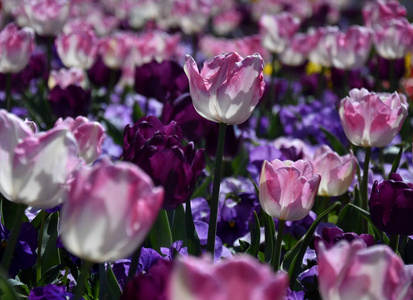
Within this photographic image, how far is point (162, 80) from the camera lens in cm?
239

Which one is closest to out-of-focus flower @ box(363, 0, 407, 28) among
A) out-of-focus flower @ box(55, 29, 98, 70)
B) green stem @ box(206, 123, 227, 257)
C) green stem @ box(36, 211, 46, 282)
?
out-of-focus flower @ box(55, 29, 98, 70)

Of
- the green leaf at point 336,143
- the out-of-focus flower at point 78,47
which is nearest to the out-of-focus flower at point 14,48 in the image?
the out-of-focus flower at point 78,47

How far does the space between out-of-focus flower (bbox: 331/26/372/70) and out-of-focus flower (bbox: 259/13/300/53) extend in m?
0.36

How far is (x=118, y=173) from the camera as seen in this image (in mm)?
853

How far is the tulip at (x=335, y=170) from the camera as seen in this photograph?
1784 mm

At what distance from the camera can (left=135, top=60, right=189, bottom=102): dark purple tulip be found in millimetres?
2275

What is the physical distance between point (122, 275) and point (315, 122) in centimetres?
169

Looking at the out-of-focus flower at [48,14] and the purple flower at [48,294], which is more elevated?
the purple flower at [48,294]

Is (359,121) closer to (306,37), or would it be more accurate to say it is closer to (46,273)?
(46,273)

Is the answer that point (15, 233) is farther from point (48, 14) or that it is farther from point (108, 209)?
point (48, 14)

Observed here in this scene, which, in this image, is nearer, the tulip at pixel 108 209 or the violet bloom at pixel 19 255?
the tulip at pixel 108 209

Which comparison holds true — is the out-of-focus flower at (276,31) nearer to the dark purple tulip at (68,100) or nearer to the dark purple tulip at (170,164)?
the dark purple tulip at (68,100)

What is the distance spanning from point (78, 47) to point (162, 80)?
2.95 ft

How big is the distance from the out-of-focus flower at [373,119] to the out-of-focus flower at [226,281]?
109 cm
